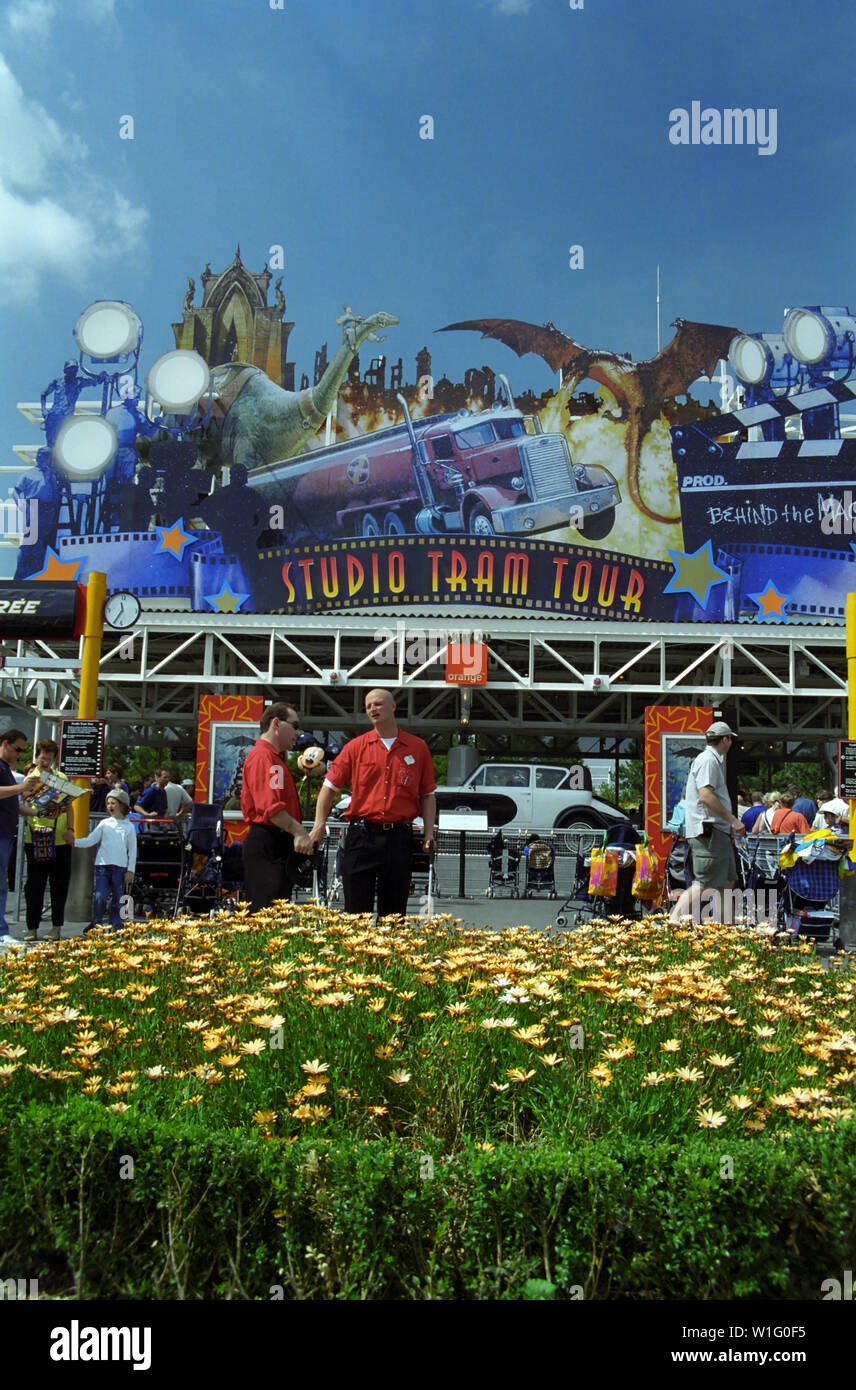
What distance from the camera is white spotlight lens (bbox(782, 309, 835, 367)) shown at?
26.5m

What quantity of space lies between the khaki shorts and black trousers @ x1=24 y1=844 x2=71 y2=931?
5.60 metres

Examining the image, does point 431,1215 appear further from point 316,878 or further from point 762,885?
point 316,878

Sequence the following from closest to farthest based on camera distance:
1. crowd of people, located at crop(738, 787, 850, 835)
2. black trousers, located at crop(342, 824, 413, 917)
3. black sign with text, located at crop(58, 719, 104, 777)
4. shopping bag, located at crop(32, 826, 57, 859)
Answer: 1. black trousers, located at crop(342, 824, 413, 917)
2. shopping bag, located at crop(32, 826, 57, 859)
3. black sign with text, located at crop(58, 719, 104, 777)
4. crowd of people, located at crop(738, 787, 850, 835)

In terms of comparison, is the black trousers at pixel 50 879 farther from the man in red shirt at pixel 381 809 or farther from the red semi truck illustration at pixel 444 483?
the red semi truck illustration at pixel 444 483

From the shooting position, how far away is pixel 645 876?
995 centimetres

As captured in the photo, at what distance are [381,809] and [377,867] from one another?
0.39m

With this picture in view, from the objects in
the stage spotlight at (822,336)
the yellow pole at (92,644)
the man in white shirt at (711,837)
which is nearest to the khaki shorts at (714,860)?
the man in white shirt at (711,837)

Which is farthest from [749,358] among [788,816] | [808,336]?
[788,816]

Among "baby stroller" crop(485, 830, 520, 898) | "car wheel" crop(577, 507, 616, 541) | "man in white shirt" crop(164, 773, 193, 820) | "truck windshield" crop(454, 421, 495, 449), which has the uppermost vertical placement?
"truck windshield" crop(454, 421, 495, 449)

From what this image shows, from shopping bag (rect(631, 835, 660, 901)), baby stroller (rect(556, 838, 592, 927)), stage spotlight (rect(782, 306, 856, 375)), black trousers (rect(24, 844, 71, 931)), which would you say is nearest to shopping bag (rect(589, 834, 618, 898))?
shopping bag (rect(631, 835, 660, 901))

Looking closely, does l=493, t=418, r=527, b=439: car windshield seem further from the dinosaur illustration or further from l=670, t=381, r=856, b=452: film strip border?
the dinosaur illustration

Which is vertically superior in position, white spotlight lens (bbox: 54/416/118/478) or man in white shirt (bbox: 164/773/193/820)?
white spotlight lens (bbox: 54/416/118/478)
